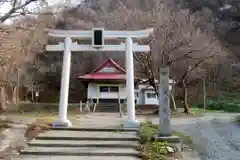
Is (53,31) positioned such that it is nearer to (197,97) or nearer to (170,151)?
(170,151)

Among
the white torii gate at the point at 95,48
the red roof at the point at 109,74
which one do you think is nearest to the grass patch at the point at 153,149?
the white torii gate at the point at 95,48

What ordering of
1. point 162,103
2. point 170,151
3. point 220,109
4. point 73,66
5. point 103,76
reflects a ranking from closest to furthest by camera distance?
point 170,151 → point 162,103 → point 103,76 → point 220,109 → point 73,66

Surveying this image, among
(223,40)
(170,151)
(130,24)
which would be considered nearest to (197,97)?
(223,40)

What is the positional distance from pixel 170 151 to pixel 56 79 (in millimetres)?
36472

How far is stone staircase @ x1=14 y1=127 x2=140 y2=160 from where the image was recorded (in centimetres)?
880

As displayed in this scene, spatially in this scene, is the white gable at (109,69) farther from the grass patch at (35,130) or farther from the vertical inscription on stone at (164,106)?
the vertical inscription on stone at (164,106)

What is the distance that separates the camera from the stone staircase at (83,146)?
8.80 meters

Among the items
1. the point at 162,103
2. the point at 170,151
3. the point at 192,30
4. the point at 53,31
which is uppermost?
the point at 192,30

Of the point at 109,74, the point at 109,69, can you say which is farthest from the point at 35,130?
the point at 109,69

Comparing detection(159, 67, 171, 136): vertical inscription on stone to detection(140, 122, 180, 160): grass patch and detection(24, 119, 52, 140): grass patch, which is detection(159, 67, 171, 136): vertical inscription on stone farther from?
detection(24, 119, 52, 140): grass patch

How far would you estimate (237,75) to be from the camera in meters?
43.3

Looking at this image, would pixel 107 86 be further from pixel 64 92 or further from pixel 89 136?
pixel 89 136

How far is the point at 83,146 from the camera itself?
9656 millimetres

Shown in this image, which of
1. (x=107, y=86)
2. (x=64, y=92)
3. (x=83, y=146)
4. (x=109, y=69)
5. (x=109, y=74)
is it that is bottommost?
(x=83, y=146)
